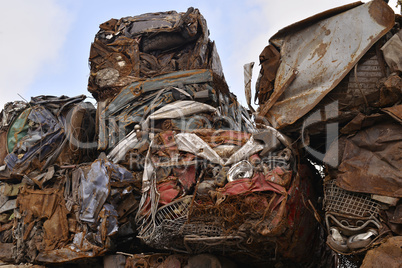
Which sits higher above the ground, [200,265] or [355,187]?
[355,187]

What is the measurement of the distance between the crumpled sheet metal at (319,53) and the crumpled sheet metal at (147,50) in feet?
13.8

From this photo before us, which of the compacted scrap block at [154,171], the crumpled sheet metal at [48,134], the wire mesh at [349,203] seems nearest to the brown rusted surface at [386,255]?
the wire mesh at [349,203]

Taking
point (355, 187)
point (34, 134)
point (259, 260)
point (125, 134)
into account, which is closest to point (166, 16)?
point (125, 134)

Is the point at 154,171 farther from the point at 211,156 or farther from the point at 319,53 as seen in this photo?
the point at 319,53

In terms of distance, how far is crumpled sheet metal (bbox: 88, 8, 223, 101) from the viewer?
37.4ft

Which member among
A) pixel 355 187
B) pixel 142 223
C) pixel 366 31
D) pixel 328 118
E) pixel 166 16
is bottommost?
pixel 142 223

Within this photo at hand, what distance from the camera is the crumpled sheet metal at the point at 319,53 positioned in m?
6.70

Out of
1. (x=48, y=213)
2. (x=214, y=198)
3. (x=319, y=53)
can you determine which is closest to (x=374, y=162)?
(x=319, y=53)

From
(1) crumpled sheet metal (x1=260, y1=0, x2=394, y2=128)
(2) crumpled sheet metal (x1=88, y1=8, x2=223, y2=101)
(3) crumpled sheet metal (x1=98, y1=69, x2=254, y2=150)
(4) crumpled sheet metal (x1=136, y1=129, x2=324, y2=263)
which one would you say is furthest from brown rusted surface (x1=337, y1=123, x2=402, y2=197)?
(2) crumpled sheet metal (x1=88, y1=8, x2=223, y2=101)

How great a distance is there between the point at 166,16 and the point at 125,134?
3.16 meters

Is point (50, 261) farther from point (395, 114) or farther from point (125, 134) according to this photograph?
point (395, 114)

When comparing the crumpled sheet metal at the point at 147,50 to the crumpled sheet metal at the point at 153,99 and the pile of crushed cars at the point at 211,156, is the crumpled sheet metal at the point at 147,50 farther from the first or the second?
the crumpled sheet metal at the point at 153,99

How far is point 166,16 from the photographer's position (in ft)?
38.9

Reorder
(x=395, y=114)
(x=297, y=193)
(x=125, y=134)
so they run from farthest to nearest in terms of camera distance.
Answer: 1. (x=125, y=134)
2. (x=297, y=193)
3. (x=395, y=114)
